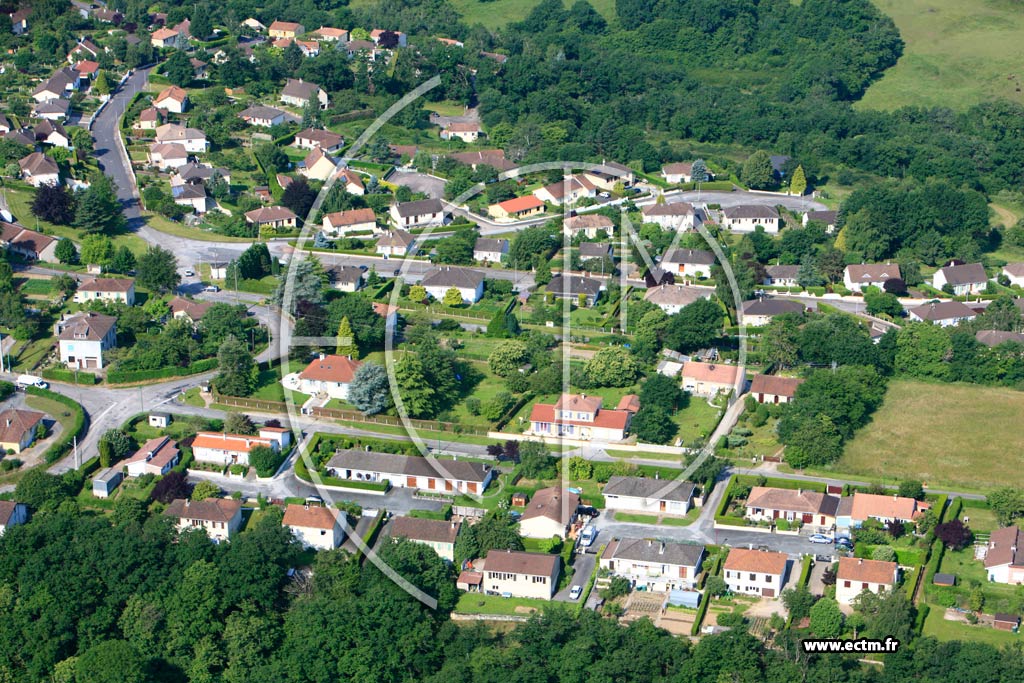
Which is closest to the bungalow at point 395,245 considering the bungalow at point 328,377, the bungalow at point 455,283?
the bungalow at point 455,283

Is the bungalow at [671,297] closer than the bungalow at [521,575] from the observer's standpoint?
No

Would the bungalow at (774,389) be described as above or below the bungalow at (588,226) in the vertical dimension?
above

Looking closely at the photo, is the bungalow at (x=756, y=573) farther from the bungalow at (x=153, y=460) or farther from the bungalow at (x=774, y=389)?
the bungalow at (x=153, y=460)

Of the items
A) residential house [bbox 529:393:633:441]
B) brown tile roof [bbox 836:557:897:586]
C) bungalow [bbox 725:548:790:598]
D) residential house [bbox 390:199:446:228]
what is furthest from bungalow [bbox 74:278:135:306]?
brown tile roof [bbox 836:557:897:586]

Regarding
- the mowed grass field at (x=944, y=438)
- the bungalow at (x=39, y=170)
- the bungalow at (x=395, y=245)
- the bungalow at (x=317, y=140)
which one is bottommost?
the bungalow at (x=317, y=140)

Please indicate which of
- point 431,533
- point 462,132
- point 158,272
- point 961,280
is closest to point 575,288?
point 158,272

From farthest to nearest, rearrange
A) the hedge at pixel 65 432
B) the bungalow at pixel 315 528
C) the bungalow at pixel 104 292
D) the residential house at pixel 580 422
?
the bungalow at pixel 104 292 → the residential house at pixel 580 422 → the hedge at pixel 65 432 → the bungalow at pixel 315 528

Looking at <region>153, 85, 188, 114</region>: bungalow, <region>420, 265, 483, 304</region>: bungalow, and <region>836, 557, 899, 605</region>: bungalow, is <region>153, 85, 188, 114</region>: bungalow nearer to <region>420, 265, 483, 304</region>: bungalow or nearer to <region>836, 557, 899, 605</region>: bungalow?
<region>420, 265, 483, 304</region>: bungalow
